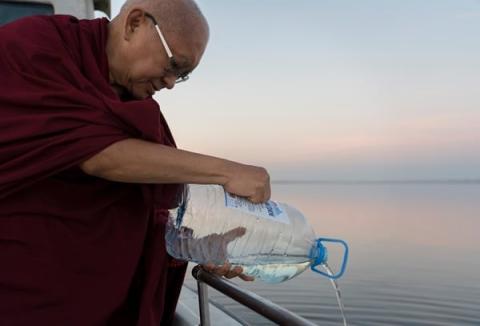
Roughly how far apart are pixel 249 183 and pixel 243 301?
46cm

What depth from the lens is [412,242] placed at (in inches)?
647

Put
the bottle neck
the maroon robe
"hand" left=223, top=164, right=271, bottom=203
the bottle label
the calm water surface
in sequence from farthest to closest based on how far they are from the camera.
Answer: the calm water surface → the bottle neck → the bottle label → "hand" left=223, top=164, right=271, bottom=203 → the maroon robe

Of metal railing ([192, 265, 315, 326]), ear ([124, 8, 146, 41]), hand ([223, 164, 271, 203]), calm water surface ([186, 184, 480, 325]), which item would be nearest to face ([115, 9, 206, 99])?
ear ([124, 8, 146, 41])

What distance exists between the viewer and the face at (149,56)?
1.46 metres

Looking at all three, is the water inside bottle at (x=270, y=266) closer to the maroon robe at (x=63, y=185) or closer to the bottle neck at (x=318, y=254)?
the bottle neck at (x=318, y=254)

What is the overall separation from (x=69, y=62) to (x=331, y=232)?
16.8 m

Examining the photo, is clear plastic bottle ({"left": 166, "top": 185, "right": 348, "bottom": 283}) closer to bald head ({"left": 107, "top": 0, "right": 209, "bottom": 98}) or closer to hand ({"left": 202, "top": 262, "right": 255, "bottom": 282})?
hand ({"left": 202, "top": 262, "right": 255, "bottom": 282})

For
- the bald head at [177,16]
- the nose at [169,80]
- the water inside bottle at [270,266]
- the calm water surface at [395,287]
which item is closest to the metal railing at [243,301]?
the water inside bottle at [270,266]

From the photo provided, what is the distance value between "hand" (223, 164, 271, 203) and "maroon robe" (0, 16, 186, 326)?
0.25m

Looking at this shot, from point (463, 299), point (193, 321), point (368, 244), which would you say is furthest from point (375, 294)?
point (193, 321)

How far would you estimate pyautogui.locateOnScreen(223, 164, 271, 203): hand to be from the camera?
1.39 m

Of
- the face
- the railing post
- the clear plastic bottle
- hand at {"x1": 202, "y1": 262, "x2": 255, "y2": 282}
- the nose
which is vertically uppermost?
the face

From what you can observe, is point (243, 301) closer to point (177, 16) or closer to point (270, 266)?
point (270, 266)

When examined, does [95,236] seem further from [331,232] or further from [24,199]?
[331,232]
